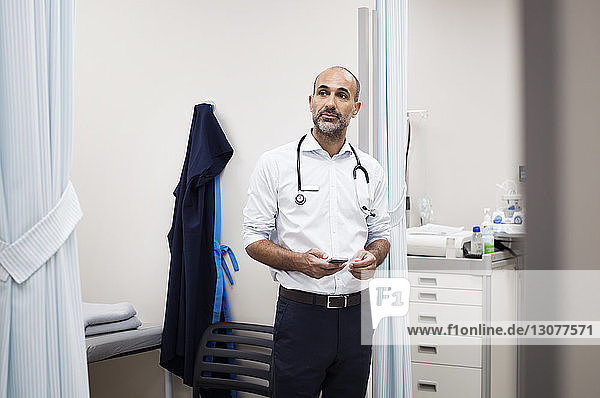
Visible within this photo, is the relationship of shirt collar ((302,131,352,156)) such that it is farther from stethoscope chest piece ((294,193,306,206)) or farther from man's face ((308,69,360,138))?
stethoscope chest piece ((294,193,306,206))

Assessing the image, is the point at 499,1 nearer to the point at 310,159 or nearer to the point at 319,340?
the point at 310,159

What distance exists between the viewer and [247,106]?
316cm

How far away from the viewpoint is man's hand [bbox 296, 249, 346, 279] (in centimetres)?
221

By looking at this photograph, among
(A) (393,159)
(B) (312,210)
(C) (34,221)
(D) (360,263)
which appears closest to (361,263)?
(D) (360,263)

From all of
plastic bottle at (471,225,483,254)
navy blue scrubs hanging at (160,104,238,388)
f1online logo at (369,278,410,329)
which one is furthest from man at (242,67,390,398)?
navy blue scrubs hanging at (160,104,238,388)

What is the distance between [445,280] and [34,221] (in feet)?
5.10

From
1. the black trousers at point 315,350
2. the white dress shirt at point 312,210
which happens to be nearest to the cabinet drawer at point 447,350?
the black trousers at point 315,350

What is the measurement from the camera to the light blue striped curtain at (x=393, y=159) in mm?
2482

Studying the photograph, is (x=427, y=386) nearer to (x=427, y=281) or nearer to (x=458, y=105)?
(x=427, y=281)

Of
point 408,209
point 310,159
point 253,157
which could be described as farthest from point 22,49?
point 253,157

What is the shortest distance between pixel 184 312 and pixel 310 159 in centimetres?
114

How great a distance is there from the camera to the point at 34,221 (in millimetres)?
1265

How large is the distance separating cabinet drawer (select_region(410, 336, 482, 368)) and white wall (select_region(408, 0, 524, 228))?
429 millimetres

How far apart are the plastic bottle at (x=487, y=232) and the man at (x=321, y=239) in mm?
382
